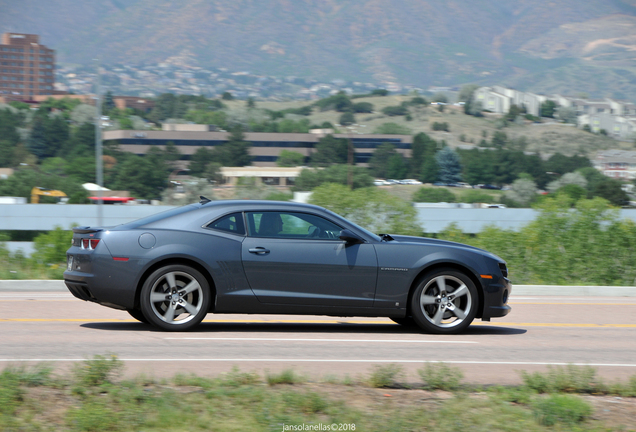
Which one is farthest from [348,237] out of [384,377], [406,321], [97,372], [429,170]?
[429,170]

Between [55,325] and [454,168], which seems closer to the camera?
[55,325]

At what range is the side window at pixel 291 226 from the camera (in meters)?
8.08

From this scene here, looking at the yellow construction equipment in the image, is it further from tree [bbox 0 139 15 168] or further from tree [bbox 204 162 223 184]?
tree [bbox 0 139 15 168]

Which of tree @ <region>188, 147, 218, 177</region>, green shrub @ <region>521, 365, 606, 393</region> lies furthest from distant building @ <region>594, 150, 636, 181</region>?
green shrub @ <region>521, 365, 606, 393</region>

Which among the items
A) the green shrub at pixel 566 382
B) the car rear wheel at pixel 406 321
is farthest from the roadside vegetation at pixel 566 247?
the green shrub at pixel 566 382

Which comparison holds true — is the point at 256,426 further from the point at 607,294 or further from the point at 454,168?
the point at 454,168

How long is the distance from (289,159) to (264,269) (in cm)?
16829

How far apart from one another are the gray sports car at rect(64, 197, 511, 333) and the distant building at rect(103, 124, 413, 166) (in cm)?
16806

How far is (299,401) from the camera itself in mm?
4934

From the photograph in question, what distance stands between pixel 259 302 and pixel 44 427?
12.0ft

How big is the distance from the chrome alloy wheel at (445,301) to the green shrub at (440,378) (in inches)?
90.9

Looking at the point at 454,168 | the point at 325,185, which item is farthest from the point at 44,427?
the point at 454,168

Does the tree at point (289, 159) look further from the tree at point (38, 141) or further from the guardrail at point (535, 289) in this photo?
the guardrail at point (535, 289)

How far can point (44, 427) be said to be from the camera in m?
4.39
